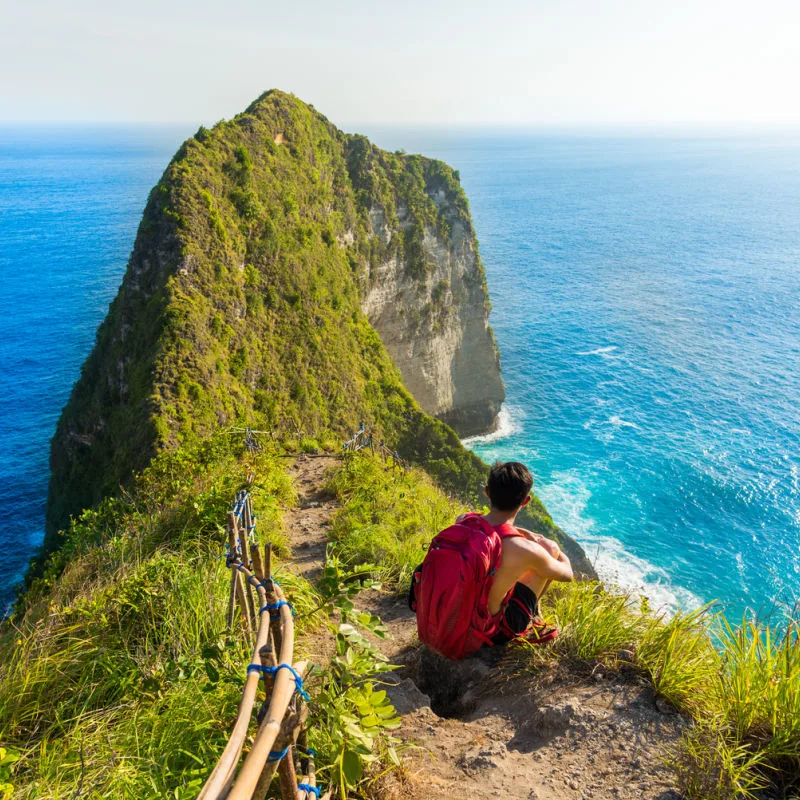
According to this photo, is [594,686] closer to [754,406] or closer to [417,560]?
[417,560]

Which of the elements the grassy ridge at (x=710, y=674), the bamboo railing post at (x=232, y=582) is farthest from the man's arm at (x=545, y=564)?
the bamboo railing post at (x=232, y=582)

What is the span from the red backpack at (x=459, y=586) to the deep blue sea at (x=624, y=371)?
10.9 ft

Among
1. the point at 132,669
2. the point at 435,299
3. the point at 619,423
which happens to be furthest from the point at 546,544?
the point at 435,299

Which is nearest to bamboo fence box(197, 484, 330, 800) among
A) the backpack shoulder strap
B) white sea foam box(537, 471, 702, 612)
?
the backpack shoulder strap

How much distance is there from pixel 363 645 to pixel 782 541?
Answer: 38.6m

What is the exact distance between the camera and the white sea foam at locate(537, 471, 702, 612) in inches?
1202

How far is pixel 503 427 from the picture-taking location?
49.6 metres

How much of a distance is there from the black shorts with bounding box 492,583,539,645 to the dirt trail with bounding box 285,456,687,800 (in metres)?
0.26

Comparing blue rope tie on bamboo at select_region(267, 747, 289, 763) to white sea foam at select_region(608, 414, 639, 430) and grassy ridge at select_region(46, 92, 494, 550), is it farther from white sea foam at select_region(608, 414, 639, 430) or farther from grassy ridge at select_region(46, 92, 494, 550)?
white sea foam at select_region(608, 414, 639, 430)

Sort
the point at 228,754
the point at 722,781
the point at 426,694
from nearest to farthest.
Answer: the point at 228,754
the point at 722,781
the point at 426,694

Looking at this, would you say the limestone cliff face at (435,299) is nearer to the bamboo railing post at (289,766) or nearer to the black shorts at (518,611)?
the black shorts at (518,611)

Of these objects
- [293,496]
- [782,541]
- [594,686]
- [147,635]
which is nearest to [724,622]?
Result: [594,686]

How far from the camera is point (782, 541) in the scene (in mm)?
33469

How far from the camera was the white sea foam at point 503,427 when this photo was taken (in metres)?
48.9
